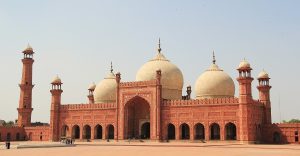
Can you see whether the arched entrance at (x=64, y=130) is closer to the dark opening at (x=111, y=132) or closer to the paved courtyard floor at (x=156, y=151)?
the dark opening at (x=111, y=132)

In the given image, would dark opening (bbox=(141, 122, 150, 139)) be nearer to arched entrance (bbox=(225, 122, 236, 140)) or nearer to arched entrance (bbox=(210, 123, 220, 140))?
arched entrance (bbox=(210, 123, 220, 140))

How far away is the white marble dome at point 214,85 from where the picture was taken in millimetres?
30125

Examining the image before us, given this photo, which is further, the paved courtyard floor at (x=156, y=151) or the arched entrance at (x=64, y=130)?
the arched entrance at (x=64, y=130)

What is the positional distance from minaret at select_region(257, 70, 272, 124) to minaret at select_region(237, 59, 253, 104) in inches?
134

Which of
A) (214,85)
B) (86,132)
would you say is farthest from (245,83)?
(86,132)

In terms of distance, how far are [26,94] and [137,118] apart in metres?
11.0

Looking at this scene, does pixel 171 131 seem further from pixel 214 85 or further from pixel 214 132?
pixel 214 85

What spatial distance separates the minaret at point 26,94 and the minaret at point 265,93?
19754 mm

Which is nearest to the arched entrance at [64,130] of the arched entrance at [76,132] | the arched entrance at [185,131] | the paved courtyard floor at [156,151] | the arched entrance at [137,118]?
the arched entrance at [76,132]

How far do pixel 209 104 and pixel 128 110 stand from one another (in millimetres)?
6661

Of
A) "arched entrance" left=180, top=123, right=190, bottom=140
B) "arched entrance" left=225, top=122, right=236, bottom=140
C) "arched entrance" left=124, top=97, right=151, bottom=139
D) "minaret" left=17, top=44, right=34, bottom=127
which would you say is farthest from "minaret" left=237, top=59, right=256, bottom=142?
"minaret" left=17, top=44, right=34, bottom=127

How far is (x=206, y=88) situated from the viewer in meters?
30.4

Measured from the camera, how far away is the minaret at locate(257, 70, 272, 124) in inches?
1163

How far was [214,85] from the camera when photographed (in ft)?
98.9
